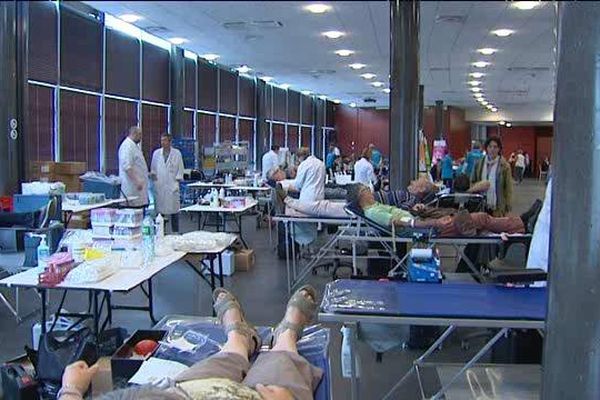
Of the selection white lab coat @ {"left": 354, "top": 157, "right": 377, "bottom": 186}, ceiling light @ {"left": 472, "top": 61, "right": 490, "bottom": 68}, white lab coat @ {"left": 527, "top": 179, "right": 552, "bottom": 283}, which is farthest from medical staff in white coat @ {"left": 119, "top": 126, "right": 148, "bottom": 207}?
ceiling light @ {"left": 472, "top": 61, "right": 490, "bottom": 68}

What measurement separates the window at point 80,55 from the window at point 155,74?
131 centimetres

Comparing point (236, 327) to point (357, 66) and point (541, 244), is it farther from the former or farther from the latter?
point (357, 66)

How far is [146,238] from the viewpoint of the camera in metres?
3.61

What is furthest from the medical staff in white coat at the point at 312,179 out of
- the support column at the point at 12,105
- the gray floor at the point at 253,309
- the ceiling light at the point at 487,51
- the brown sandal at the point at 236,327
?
the brown sandal at the point at 236,327

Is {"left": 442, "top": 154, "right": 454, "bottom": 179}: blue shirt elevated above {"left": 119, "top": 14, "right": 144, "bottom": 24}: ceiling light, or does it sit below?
below

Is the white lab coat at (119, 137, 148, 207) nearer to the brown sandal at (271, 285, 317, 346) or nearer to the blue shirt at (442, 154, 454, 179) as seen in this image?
the brown sandal at (271, 285, 317, 346)

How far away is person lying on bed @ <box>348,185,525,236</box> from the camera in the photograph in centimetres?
448

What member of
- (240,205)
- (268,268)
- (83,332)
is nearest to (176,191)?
(240,205)

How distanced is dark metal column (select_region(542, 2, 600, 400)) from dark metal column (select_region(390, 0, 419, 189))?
5.05 metres

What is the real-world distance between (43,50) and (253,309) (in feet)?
16.8

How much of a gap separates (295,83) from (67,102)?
758 centimetres

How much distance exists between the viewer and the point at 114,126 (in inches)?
392

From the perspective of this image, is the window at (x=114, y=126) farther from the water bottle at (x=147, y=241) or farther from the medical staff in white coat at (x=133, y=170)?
the water bottle at (x=147, y=241)

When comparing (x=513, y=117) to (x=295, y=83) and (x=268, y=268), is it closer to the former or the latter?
(x=295, y=83)
